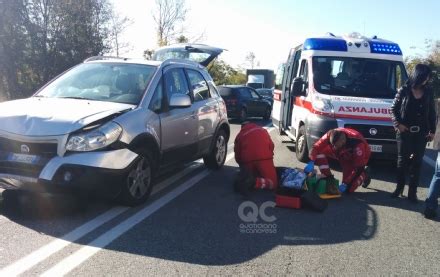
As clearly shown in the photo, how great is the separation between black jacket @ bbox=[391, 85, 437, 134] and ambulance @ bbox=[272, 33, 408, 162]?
5.17 ft

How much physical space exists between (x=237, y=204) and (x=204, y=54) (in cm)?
705

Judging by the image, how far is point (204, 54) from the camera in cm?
1227

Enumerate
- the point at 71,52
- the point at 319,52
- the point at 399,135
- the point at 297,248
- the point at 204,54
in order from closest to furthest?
the point at 297,248
the point at 399,135
the point at 319,52
the point at 204,54
the point at 71,52

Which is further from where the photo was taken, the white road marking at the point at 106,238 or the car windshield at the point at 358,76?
the car windshield at the point at 358,76

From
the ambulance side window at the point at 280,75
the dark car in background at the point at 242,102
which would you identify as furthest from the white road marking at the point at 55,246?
the dark car in background at the point at 242,102

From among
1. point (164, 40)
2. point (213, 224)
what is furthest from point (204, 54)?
point (164, 40)

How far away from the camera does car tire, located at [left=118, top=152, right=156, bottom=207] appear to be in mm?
5254

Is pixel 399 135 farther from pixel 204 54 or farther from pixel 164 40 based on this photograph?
pixel 164 40

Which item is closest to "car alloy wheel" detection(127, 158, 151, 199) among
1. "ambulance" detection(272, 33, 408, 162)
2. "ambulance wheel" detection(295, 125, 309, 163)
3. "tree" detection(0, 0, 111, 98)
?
"ambulance" detection(272, 33, 408, 162)

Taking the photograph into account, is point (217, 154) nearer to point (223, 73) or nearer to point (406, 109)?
point (406, 109)

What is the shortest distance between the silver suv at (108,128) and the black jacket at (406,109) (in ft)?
9.36

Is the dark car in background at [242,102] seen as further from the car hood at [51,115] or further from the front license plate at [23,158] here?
the front license plate at [23,158]

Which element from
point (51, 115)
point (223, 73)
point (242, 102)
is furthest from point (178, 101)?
point (223, 73)

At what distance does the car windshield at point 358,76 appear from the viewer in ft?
29.2
